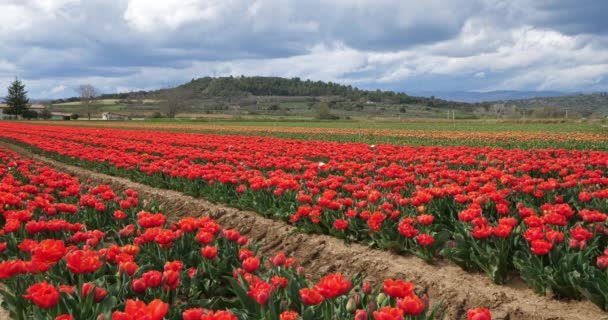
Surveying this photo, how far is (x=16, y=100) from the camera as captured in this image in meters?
109

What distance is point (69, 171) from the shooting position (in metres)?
15.7

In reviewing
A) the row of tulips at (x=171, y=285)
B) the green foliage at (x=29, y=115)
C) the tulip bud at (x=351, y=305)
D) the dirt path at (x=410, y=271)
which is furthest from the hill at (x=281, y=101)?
the tulip bud at (x=351, y=305)

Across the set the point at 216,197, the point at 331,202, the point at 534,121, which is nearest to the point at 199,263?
the point at 331,202

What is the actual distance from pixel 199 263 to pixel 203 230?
1.63ft

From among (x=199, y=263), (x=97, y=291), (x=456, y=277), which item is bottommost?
(x=456, y=277)

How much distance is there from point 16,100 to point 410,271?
123m

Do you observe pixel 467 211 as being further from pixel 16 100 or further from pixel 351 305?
pixel 16 100

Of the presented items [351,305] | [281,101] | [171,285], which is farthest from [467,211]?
[281,101]

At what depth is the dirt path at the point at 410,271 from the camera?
15.3 feet

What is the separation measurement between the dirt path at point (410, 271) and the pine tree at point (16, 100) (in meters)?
117

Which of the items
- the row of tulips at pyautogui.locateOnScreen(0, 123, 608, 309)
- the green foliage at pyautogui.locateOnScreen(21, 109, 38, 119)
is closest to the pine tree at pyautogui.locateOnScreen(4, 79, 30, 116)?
the green foliage at pyautogui.locateOnScreen(21, 109, 38, 119)

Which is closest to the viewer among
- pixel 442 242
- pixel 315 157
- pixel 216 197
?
pixel 442 242

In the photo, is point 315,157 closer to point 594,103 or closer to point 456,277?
point 456,277

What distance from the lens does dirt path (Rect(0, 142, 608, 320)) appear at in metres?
4.68
